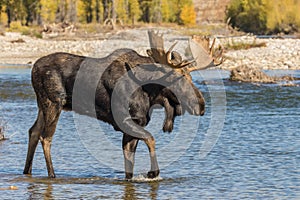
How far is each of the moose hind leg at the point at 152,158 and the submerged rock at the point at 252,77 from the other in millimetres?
14905

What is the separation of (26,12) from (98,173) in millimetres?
82053

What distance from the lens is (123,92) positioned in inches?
→ 380

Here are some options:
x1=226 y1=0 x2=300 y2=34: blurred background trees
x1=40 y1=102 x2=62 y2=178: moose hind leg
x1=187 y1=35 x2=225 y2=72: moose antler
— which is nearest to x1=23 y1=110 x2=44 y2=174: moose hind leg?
x1=40 y1=102 x2=62 y2=178: moose hind leg

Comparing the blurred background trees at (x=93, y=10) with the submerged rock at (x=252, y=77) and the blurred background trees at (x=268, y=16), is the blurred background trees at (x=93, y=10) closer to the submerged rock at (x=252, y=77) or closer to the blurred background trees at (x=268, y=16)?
the blurred background trees at (x=268, y=16)

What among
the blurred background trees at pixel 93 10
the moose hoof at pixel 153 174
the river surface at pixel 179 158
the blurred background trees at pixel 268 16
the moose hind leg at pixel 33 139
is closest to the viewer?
the river surface at pixel 179 158

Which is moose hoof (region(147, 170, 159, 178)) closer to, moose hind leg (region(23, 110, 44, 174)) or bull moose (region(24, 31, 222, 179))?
bull moose (region(24, 31, 222, 179))

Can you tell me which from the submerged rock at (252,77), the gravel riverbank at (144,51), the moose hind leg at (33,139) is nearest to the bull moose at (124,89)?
the moose hind leg at (33,139)

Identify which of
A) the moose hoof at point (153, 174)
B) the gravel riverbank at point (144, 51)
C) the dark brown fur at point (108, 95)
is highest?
the dark brown fur at point (108, 95)

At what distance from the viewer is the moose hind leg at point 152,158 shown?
31.6 ft

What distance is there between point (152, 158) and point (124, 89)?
0.94 meters

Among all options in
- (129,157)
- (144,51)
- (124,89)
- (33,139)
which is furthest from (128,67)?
(144,51)

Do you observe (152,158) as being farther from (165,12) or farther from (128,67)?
(165,12)

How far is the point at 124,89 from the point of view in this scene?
9.66 meters

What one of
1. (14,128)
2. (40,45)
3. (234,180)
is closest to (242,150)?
(234,180)
